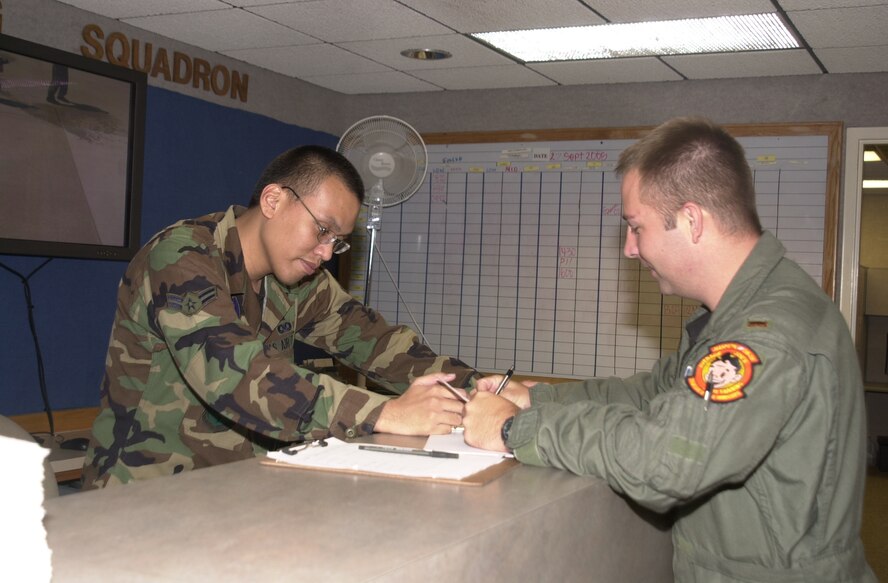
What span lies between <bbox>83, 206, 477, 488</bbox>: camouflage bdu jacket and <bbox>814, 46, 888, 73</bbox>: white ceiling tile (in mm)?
2841

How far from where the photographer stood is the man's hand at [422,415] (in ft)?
6.73

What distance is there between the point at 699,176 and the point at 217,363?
Result: 1.09m

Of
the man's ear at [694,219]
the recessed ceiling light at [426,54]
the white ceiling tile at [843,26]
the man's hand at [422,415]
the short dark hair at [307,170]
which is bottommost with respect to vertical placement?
the man's hand at [422,415]

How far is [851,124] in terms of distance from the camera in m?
4.93

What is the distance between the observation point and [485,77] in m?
5.30

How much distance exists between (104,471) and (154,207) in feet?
8.47

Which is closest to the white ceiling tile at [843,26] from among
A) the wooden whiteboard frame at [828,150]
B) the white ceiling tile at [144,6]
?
the wooden whiteboard frame at [828,150]

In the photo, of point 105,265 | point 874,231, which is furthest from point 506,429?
point 874,231

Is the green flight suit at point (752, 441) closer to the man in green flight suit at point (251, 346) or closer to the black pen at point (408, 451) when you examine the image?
the black pen at point (408, 451)

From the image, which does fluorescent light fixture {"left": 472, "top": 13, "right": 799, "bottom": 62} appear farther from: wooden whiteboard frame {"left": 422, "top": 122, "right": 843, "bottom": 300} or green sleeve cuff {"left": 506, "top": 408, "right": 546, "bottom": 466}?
green sleeve cuff {"left": 506, "top": 408, "right": 546, "bottom": 466}

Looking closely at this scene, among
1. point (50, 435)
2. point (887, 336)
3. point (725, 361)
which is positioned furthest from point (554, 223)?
point (887, 336)

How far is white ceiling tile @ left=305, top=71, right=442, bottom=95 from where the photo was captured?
5.37 m

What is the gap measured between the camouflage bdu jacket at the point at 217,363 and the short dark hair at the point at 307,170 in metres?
0.19

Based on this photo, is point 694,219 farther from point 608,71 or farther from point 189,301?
point 608,71
